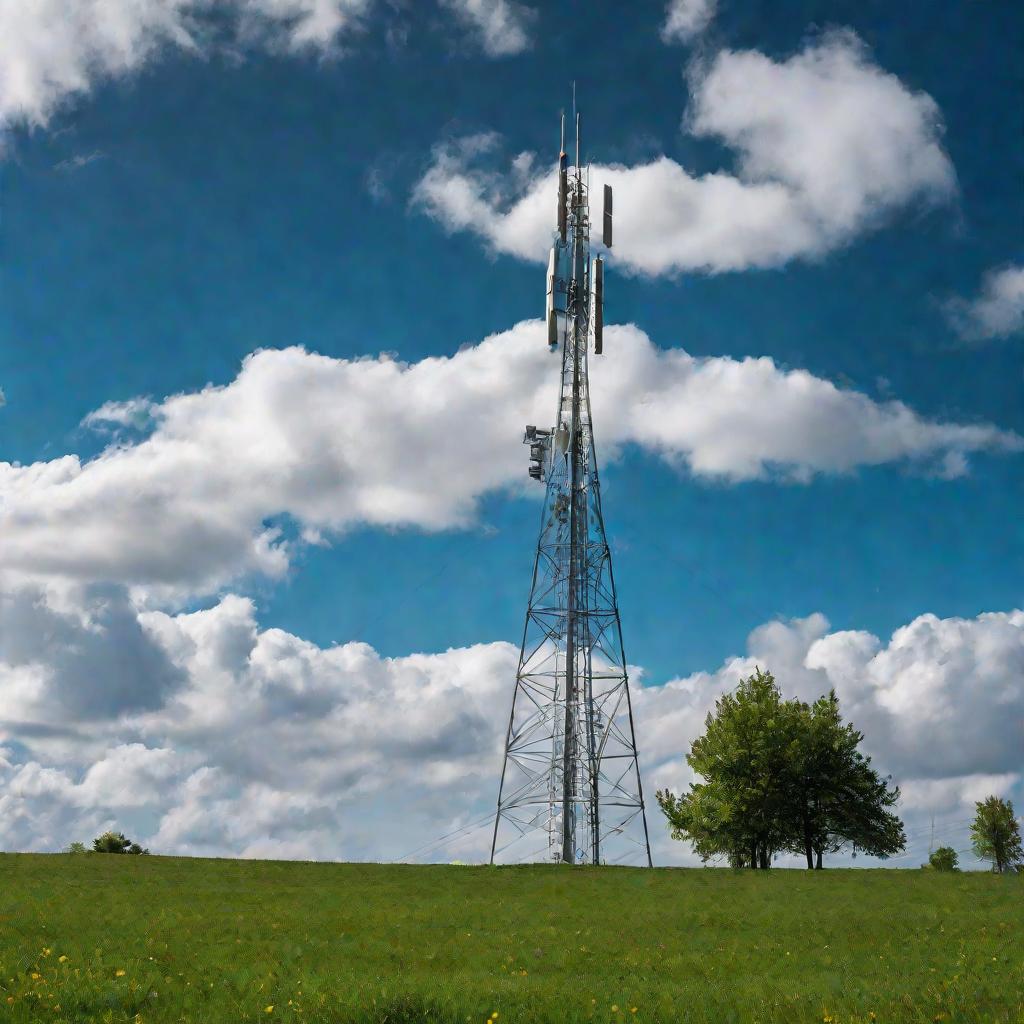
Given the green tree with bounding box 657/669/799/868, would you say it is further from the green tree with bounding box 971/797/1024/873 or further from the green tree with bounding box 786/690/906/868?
the green tree with bounding box 971/797/1024/873

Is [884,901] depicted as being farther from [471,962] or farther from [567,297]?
[567,297]

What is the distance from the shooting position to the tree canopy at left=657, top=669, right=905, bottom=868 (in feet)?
173

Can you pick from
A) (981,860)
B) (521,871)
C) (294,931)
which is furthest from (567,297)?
(981,860)

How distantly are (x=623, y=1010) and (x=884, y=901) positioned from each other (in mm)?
17723

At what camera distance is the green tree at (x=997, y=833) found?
250 feet

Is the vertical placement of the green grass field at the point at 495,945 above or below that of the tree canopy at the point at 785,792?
below

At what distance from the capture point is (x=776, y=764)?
53.3 metres

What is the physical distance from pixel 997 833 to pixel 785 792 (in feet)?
109

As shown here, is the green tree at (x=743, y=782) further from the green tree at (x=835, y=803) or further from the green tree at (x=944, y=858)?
the green tree at (x=944, y=858)

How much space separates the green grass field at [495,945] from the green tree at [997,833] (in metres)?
46.0

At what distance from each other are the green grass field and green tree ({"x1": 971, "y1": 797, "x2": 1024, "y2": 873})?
45984 mm

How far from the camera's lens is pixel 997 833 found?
76.6m

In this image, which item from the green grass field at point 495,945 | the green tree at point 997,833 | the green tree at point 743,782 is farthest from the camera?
the green tree at point 997,833

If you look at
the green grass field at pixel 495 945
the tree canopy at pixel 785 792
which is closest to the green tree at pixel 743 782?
the tree canopy at pixel 785 792
